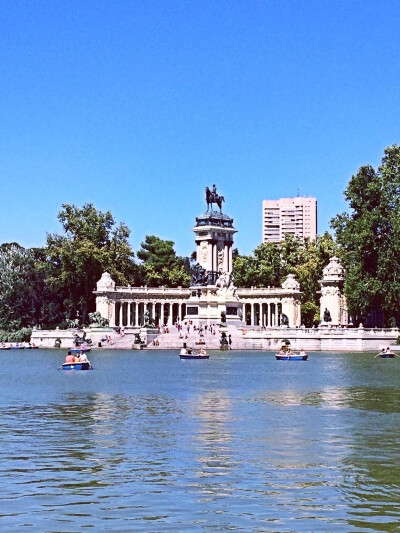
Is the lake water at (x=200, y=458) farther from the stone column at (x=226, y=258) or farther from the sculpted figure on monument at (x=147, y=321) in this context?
the stone column at (x=226, y=258)

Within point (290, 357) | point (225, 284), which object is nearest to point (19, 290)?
point (225, 284)

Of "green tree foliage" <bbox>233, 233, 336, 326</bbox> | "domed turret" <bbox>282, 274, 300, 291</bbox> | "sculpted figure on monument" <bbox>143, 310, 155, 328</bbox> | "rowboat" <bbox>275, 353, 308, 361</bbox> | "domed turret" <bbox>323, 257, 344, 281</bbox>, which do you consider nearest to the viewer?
"rowboat" <bbox>275, 353, 308, 361</bbox>

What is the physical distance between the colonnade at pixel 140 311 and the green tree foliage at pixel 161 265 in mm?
5803

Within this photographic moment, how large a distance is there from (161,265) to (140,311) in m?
15.8

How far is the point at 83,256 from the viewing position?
129000 millimetres

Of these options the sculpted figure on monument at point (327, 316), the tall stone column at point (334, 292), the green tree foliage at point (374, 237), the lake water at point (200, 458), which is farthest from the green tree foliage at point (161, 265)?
the lake water at point (200, 458)

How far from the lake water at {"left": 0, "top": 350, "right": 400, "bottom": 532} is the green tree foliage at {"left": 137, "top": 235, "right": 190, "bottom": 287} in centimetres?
10084

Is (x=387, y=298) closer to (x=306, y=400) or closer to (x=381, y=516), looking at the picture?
(x=306, y=400)

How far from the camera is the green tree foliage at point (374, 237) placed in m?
97.5

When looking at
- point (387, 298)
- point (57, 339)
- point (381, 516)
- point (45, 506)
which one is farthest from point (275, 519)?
point (57, 339)

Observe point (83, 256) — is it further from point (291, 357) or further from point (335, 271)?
point (291, 357)

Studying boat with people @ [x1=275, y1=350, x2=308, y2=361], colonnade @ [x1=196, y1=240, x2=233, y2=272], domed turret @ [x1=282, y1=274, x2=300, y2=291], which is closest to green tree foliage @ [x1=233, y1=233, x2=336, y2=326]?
domed turret @ [x1=282, y1=274, x2=300, y2=291]

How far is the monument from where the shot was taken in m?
123

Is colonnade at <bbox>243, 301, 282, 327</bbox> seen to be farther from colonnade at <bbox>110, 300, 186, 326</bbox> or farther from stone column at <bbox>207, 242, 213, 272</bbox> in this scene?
colonnade at <bbox>110, 300, 186, 326</bbox>
